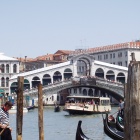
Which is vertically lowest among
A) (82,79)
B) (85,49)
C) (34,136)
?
(34,136)

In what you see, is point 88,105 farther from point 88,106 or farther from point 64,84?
point 64,84

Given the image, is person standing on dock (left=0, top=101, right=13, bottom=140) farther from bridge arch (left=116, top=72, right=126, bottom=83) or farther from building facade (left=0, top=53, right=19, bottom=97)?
building facade (left=0, top=53, right=19, bottom=97)

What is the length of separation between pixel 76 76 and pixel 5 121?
1807cm

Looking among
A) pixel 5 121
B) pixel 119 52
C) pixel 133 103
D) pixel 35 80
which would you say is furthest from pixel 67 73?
pixel 133 103

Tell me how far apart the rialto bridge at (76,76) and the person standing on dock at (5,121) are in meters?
16.6

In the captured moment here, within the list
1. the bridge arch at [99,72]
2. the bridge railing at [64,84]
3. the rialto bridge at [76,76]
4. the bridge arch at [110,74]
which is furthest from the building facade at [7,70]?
the bridge railing at [64,84]

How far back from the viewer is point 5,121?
13.7ft

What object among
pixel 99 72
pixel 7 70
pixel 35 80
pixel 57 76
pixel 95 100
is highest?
pixel 7 70

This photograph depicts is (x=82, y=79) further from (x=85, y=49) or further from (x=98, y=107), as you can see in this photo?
(x=85, y=49)

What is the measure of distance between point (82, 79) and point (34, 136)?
13522 mm

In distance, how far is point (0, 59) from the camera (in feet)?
83.2

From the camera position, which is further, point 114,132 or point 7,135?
point 114,132

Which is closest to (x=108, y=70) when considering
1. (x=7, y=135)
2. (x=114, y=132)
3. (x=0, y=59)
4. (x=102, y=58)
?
(x=0, y=59)

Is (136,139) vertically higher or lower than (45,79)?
lower
